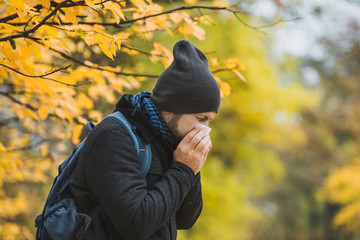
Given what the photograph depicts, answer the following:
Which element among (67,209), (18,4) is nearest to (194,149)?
(67,209)

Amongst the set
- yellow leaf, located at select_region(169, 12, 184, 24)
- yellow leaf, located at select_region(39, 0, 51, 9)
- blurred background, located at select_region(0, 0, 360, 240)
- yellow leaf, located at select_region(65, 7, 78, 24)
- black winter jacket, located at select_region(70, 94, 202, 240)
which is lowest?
blurred background, located at select_region(0, 0, 360, 240)

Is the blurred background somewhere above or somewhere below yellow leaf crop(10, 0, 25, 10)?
below

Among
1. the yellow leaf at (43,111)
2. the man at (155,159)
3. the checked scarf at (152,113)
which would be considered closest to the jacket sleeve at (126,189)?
the man at (155,159)

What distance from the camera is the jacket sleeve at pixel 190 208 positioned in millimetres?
1576

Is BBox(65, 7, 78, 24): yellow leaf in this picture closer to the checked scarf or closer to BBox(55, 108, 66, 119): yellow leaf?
the checked scarf

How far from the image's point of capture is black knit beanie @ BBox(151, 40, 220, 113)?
4.69ft

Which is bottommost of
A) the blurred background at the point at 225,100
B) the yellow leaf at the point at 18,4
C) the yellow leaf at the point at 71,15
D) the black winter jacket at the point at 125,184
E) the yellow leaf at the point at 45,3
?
the blurred background at the point at 225,100

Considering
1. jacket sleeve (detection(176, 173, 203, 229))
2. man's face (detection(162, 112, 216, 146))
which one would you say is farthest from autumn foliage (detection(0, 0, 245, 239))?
jacket sleeve (detection(176, 173, 203, 229))

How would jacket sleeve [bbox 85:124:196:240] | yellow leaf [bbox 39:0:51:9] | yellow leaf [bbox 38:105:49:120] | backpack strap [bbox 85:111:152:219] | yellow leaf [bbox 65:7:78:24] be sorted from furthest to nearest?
yellow leaf [bbox 38:105:49:120] < yellow leaf [bbox 65:7:78:24] < yellow leaf [bbox 39:0:51:9] < backpack strap [bbox 85:111:152:219] < jacket sleeve [bbox 85:124:196:240]

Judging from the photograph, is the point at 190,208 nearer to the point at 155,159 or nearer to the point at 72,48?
the point at 155,159

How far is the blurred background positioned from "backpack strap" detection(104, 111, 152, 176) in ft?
1.16

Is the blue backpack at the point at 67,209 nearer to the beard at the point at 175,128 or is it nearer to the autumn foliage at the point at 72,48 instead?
the beard at the point at 175,128

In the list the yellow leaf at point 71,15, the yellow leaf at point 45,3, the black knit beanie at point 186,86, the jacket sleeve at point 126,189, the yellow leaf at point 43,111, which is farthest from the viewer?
the yellow leaf at point 43,111

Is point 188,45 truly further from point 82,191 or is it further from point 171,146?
point 82,191
